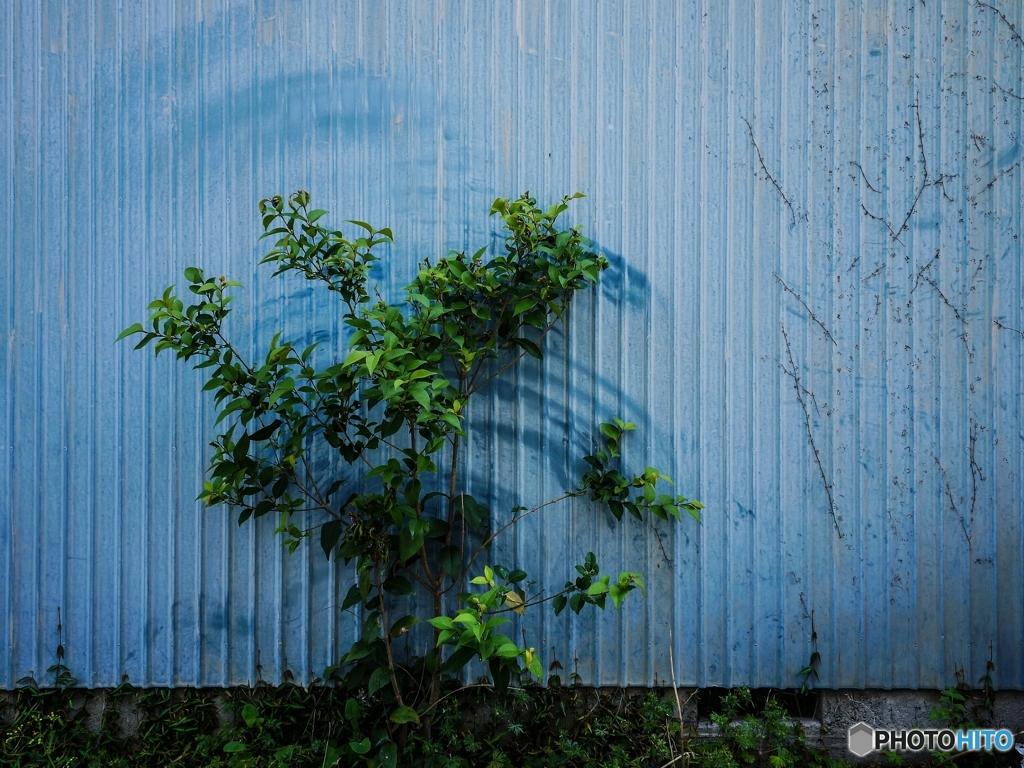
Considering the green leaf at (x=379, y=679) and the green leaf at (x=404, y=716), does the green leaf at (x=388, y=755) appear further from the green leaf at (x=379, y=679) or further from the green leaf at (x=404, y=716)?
the green leaf at (x=379, y=679)

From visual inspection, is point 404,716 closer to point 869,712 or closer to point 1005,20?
point 869,712

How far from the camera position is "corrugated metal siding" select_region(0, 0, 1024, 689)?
318 cm

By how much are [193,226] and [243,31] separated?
90 centimetres

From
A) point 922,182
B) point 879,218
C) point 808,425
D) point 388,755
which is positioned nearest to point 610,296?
point 808,425

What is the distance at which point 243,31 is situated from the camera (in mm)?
3197

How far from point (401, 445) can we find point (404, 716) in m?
1.10

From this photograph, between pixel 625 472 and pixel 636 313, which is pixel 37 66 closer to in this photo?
pixel 636 313

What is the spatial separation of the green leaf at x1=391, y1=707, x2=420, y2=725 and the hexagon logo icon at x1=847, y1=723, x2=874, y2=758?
1933 millimetres

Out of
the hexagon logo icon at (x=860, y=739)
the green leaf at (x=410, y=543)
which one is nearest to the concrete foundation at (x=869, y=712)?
the hexagon logo icon at (x=860, y=739)

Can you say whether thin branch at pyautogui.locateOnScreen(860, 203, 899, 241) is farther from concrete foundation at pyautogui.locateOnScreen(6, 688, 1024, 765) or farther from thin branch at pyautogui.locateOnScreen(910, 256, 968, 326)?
concrete foundation at pyautogui.locateOnScreen(6, 688, 1024, 765)

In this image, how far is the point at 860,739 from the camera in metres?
3.20

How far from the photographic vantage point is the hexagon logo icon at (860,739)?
319 cm

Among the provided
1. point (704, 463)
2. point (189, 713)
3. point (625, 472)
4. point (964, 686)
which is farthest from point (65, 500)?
point (964, 686)

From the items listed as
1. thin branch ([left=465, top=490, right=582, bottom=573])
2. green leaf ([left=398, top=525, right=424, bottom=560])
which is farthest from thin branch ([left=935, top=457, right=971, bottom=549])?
green leaf ([left=398, top=525, right=424, bottom=560])
